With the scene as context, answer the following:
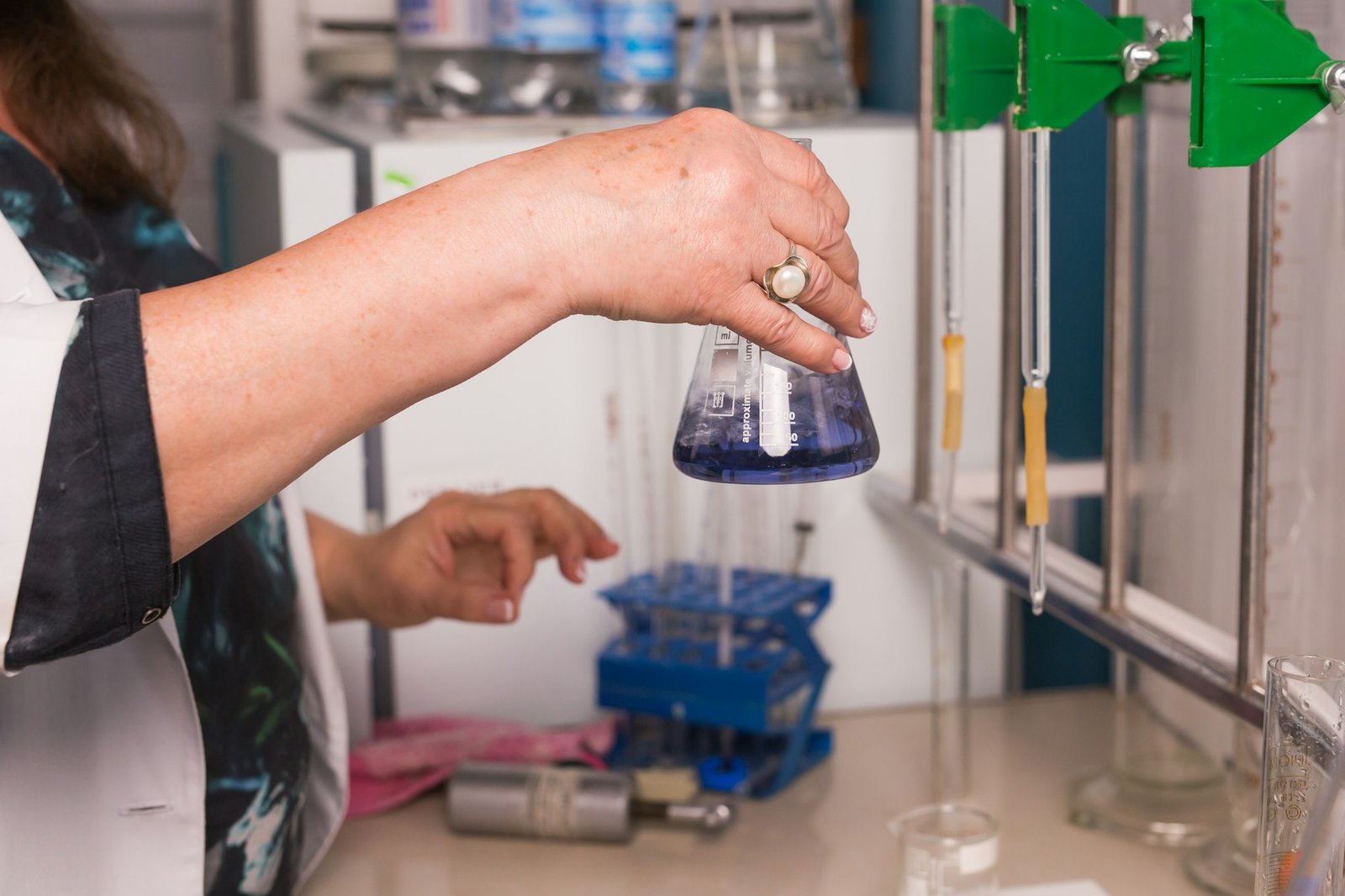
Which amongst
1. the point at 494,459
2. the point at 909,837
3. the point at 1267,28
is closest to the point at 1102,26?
the point at 1267,28

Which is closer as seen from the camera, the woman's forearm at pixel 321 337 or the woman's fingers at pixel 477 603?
the woman's forearm at pixel 321 337

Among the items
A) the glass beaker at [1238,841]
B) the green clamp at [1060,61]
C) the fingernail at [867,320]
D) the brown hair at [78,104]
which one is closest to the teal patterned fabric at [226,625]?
the brown hair at [78,104]

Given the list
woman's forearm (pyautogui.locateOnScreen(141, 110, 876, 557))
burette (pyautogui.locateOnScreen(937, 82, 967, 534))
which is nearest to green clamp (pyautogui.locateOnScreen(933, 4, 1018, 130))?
burette (pyautogui.locateOnScreen(937, 82, 967, 534))

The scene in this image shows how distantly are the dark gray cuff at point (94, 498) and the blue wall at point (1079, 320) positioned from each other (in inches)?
45.6

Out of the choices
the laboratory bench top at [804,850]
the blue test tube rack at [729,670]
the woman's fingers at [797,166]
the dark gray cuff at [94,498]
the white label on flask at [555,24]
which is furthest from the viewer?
the white label on flask at [555,24]

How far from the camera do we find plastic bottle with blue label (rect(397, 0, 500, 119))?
1651 millimetres

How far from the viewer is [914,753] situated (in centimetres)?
137

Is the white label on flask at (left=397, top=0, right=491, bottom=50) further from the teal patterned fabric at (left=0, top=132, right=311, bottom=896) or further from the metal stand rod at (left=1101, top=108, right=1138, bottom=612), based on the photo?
the metal stand rod at (left=1101, top=108, right=1138, bottom=612)

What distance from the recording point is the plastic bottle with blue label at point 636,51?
1.58 meters

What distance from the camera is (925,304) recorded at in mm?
1341

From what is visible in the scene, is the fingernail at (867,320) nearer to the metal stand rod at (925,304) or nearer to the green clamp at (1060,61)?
the green clamp at (1060,61)

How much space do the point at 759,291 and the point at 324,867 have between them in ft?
2.34

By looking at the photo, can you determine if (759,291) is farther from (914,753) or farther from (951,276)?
(914,753)

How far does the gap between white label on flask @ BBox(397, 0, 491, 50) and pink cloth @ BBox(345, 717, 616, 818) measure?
0.81m
